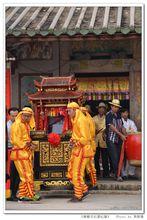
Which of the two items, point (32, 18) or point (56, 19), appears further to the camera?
point (32, 18)

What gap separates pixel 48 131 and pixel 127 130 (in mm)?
1606

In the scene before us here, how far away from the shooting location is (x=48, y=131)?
1084 centimetres

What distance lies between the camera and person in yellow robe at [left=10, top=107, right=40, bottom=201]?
9625 millimetres

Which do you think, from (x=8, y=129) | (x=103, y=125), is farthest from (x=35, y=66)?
(x=8, y=129)

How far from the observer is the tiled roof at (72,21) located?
10.1 meters

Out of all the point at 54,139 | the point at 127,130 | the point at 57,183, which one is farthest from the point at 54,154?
the point at 127,130

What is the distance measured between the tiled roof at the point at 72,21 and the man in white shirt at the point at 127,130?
1.93 meters

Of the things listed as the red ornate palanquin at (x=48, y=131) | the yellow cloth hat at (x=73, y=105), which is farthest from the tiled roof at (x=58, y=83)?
the yellow cloth hat at (x=73, y=105)

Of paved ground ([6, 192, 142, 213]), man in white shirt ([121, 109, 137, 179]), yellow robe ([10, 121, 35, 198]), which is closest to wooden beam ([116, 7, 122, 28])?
man in white shirt ([121, 109, 137, 179])

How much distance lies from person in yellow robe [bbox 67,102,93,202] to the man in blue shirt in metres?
1.29

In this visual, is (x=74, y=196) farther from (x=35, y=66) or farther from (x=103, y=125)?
(x=35, y=66)

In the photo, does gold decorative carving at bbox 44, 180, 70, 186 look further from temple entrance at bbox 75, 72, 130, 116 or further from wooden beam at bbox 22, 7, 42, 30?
temple entrance at bbox 75, 72, 130, 116

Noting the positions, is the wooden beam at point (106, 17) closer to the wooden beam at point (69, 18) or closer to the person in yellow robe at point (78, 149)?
the wooden beam at point (69, 18)

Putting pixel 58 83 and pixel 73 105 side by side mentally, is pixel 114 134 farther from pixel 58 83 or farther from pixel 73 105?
pixel 73 105
